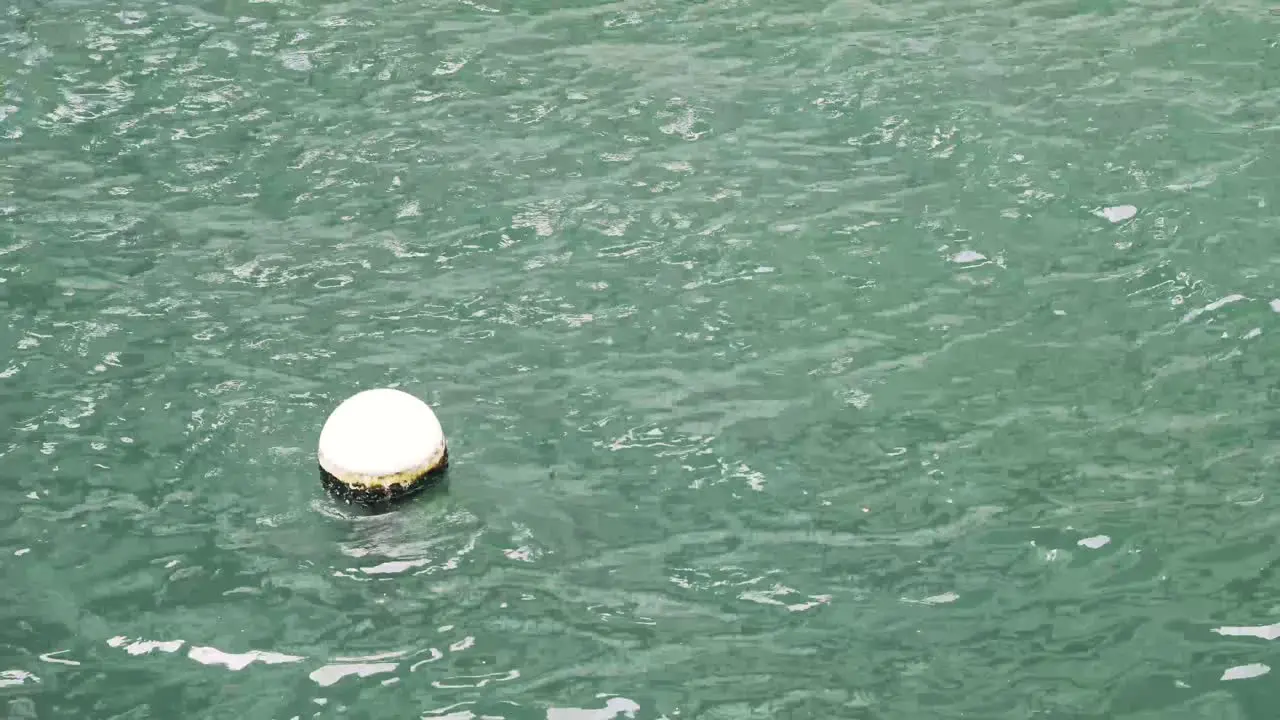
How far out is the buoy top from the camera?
13844 millimetres

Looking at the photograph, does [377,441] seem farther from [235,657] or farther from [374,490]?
[235,657]

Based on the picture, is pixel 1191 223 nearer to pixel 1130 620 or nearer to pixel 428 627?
pixel 1130 620

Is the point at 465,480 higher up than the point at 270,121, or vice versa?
the point at 270,121

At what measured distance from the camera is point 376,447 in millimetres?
13852

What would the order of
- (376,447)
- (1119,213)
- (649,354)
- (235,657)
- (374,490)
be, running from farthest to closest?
(1119,213) < (649,354) < (374,490) < (376,447) < (235,657)

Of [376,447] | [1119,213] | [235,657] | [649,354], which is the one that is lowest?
[235,657]

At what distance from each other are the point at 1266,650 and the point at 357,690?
6.98 meters

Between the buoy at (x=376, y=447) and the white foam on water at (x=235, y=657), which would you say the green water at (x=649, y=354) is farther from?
the buoy at (x=376, y=447)

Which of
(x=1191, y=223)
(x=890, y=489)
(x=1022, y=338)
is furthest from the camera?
(x=1191, y=223)

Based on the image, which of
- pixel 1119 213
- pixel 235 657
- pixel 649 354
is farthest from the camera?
pixel 1119 213

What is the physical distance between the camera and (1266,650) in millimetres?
12188

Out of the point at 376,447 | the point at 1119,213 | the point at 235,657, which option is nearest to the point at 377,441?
the point at 376,447

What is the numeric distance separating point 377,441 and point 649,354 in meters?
3.48

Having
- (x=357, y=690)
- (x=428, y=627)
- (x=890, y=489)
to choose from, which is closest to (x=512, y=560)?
(x=428, y=627)
